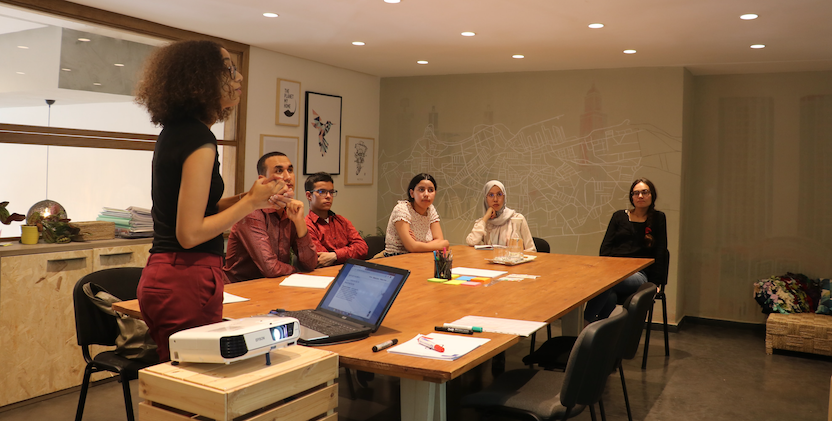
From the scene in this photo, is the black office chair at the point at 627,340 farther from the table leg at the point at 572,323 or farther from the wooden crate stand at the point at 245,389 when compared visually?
the wooden crate stand at the point at 245,389

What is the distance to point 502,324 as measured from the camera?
2.20 metres

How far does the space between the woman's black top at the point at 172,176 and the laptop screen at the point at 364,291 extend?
0.58 m

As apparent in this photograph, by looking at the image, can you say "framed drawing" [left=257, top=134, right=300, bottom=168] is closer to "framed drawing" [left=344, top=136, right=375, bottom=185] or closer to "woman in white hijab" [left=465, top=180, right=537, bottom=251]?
"framed drawing" [left=344, top=136, right=375, bottom=185]

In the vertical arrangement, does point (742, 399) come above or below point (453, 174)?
below

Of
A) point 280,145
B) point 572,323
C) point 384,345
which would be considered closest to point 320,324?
point 384,345

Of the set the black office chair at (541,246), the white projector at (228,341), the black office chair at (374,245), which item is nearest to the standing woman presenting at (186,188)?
the white projector at (228,341)

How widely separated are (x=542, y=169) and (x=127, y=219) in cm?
369

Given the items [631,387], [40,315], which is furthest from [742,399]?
[40,315]

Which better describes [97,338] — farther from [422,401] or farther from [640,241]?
[640,241]

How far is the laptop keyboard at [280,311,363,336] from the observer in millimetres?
1992

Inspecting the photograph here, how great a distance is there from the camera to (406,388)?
1.87m

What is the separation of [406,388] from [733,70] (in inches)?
199

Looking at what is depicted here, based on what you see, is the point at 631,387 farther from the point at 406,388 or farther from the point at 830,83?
the point at 830,83

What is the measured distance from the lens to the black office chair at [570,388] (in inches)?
81.1
